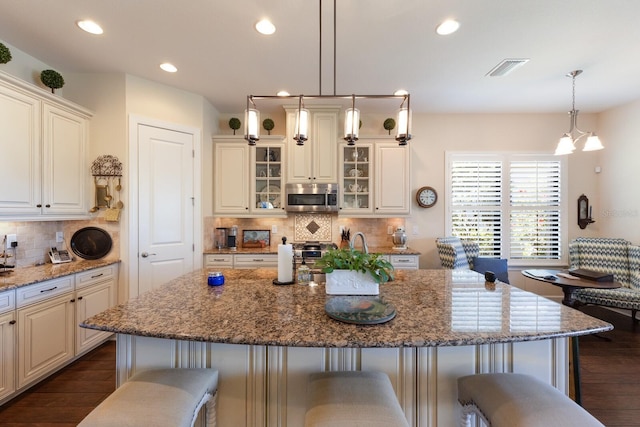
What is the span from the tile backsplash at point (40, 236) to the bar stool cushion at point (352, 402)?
2784 millimetres

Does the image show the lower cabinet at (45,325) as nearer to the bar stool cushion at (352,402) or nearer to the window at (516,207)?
the bar stool cushion at (352,402)

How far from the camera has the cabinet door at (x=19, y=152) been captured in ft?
7.08

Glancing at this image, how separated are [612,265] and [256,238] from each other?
4.66 m

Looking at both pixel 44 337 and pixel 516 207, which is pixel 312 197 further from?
pixel 516 207

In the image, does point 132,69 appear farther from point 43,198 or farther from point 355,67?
point 355,67

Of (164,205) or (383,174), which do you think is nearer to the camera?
(164,205)

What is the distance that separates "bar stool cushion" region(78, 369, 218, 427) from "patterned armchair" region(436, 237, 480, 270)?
308cm

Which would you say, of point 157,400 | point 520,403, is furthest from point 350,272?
point 157,400

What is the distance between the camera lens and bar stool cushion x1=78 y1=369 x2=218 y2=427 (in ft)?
3.22

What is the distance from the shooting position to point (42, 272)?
2322 millimetres

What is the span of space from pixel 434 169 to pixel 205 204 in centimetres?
327

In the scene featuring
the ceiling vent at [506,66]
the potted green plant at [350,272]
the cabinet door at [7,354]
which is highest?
the ceiling vent at [506,66]

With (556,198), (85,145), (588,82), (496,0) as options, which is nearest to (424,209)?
(556,198)

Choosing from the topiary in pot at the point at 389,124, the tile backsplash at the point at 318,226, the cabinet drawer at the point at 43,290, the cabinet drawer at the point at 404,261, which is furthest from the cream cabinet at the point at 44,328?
the topiary in pot at the point at 389,124
